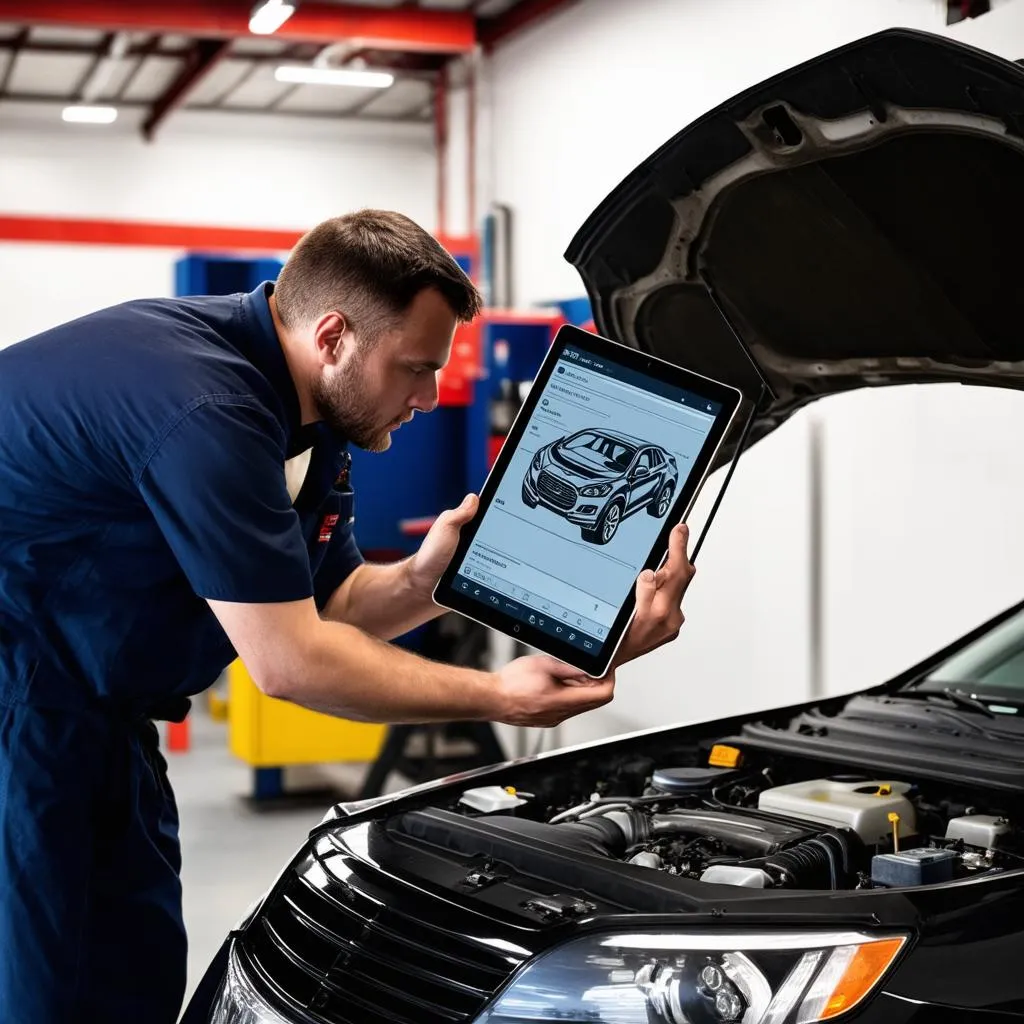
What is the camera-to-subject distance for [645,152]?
6.34 meters

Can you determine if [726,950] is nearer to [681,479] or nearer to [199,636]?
[681,479]

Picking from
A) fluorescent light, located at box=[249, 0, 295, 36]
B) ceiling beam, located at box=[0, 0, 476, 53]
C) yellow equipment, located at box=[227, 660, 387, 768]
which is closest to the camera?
yellow equipment, located at box=[227, 660, 387, 768]

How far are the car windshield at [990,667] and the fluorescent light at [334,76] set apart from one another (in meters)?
7.45

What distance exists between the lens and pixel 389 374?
2.01 metres

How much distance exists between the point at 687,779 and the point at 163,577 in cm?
90

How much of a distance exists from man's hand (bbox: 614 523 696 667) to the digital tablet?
2 centimetres

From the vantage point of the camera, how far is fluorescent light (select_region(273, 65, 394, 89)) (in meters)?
9.24

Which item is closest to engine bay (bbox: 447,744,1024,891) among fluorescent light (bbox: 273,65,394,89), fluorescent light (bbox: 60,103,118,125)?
fluorescent light (bbox: 273,65,394,89)

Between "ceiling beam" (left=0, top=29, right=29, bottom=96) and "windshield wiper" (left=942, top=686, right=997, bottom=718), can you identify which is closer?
"windshield wiper" (left=942, top=686, right=997, bottom=718)

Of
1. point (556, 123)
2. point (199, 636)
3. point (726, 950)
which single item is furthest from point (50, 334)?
point (556, 123)

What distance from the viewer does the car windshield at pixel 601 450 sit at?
1.97 m

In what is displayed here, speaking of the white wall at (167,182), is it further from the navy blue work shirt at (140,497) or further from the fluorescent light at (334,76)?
the navy blue work shirt at (140,497)

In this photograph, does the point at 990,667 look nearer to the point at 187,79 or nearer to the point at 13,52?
the point at 187,79

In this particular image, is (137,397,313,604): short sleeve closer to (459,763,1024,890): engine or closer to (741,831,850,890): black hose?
(459,763,1024,890): engine
